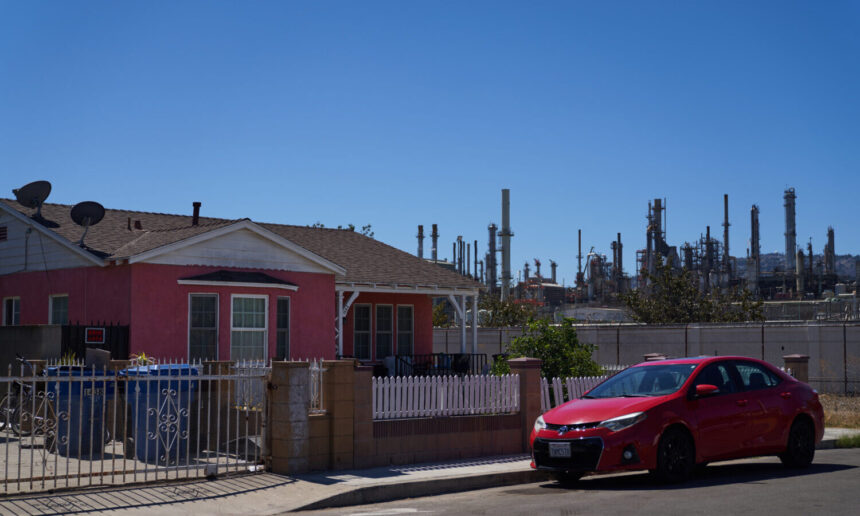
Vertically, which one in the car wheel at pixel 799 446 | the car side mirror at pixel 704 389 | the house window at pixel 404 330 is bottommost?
the car wheel at pixel 799 446

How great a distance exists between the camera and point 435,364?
25.3 m

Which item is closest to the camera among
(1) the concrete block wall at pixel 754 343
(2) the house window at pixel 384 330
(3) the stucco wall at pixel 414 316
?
(3) the stucco wall at pixel 414 316

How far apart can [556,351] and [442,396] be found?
4083 mm

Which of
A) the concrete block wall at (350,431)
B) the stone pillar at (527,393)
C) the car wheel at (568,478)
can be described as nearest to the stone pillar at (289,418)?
the concrete block wall at (350,431)

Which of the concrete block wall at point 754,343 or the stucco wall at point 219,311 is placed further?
the concrete block wall at point 754,343

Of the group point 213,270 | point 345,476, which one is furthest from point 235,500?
point 213,270

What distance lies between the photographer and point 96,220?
19516 mm

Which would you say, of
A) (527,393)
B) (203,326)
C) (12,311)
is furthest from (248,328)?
(527,393)

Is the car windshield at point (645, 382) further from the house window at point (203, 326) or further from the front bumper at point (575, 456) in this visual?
the house window at point (203, 326)

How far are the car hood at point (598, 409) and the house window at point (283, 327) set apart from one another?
32.9 feet

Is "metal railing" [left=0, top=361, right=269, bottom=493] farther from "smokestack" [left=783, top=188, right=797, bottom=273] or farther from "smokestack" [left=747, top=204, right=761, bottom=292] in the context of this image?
"smokestack" [left=783, top=188, right=797, bottom=273]

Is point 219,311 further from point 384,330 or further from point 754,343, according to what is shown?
point 754,343

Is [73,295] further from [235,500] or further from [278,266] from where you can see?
[235,500]

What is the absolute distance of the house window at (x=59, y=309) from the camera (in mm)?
19859
